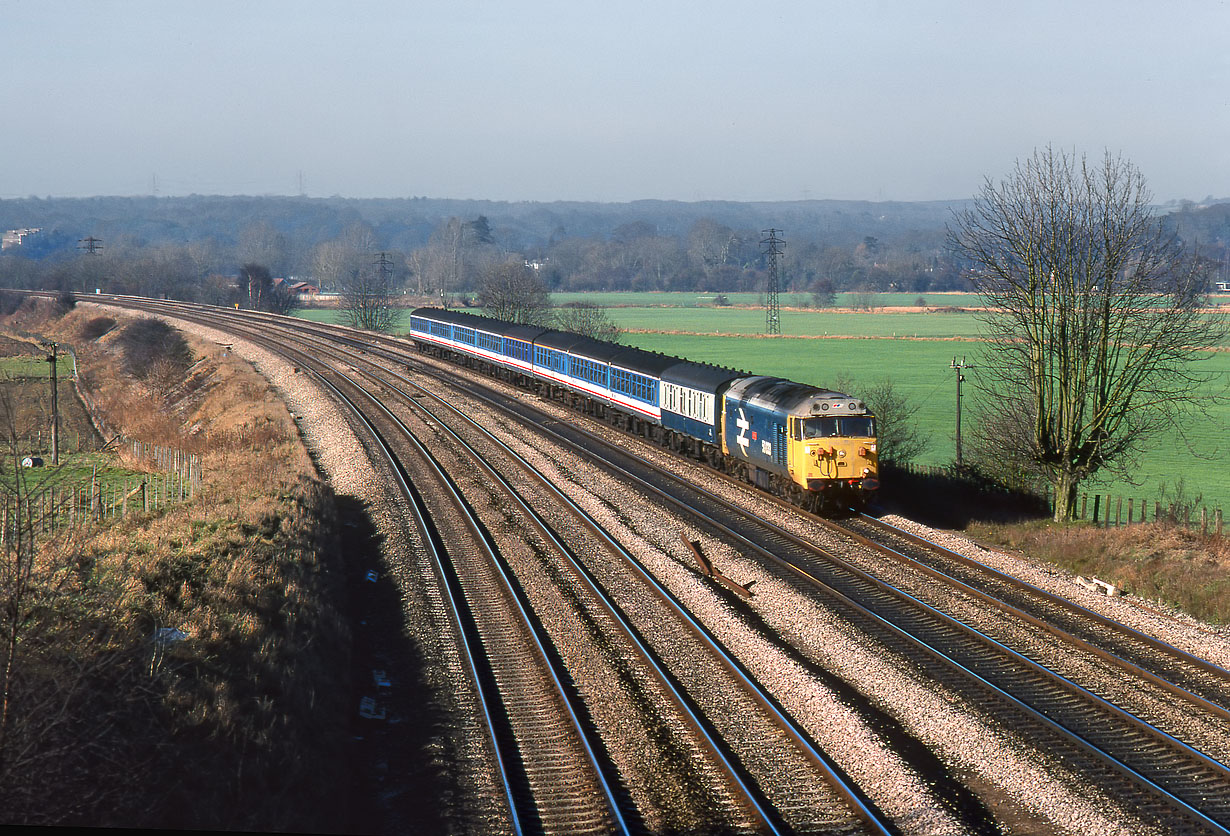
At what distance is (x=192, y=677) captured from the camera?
46.9ft

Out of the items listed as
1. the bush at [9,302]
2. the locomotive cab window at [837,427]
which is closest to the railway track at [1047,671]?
the locomotive cab window at [837,427]

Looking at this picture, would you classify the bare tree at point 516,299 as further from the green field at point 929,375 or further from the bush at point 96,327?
the bush at point 96,327

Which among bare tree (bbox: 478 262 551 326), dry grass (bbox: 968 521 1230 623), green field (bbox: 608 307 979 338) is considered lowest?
dry grass (bbox: 968 521 1230 623)

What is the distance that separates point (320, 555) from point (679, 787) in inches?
495

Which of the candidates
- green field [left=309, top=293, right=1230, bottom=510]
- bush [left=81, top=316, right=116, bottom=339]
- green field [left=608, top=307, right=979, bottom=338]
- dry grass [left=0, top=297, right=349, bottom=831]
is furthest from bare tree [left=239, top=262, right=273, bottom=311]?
dry grass [left=0, top=297, right=349, bottom=831]

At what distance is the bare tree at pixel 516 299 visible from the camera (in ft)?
293

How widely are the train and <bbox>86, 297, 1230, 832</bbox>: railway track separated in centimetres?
188

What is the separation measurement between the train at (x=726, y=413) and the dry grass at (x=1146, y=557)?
3.94 m

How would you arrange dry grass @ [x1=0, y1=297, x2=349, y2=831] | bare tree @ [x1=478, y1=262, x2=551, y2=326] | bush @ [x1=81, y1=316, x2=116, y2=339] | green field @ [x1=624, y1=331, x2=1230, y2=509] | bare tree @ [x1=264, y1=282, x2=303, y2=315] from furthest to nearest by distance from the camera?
bare tree @ [x1=264, y1=282, x2=303, y2=315] → bush @ [x1=81, y1=316, x2=116, y2=339] → bare tree @ [x1=478, y1=262, x2=551, y2=326] → green field @ [x1=624, y1=331, x2=1230, y2=509] → dry grass @ [x1=0, y1=297, x2=349, y2=831]

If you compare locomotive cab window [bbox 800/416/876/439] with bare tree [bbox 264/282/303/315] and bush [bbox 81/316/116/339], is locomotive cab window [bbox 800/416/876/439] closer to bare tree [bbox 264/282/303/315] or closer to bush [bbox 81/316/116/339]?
bush [bbox 81/316/116/339]

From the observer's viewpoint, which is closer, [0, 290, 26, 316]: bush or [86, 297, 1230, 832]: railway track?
[86, 297, 1230, 832]: railway track

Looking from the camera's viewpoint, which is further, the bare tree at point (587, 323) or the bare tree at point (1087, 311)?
the bare tree at point (587, 323)

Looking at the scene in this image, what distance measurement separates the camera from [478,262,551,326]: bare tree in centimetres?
8938

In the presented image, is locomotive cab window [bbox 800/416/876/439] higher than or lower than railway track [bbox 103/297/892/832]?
higher
